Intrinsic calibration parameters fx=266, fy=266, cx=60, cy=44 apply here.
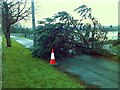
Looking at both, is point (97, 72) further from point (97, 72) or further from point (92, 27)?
point (92, 27)

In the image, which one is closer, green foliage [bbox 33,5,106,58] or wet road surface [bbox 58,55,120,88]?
wet road surface [bbox 58,55,120,88]

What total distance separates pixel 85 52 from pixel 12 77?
7.41 m

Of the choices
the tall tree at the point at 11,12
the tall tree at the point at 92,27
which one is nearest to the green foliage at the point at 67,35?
the tall tree at the point at 92,27

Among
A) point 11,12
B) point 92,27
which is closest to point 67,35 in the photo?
point 92,27

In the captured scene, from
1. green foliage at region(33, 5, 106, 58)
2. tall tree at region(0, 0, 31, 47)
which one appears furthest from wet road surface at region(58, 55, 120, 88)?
tall tree at region(0, 0, 31, 47)

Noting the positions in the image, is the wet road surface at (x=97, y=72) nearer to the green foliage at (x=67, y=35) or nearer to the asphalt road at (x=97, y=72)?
the asphalt road at (x=97, y=72)

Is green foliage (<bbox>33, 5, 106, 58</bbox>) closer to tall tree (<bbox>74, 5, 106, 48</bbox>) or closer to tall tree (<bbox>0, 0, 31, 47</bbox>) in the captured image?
tall tree (<bbox>74, 5, 106, 48</bbox>)

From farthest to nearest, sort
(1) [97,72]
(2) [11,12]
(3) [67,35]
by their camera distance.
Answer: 1. (2) [11,12]
2. (3) [67,35]
3. (1) [97,72]

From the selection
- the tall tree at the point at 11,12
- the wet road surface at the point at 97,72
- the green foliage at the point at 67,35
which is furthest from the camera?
the tall tree at the point at 11,12

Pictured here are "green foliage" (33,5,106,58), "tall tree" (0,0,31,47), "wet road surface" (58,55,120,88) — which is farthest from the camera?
"tall tree" (0,0,31,47)

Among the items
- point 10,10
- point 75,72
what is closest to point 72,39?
point 75,72

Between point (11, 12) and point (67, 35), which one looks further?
point (11, 12)

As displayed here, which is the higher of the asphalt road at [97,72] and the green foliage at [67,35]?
the green foliage at [67,35]

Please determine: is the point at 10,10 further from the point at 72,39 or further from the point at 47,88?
the point at 47,88
